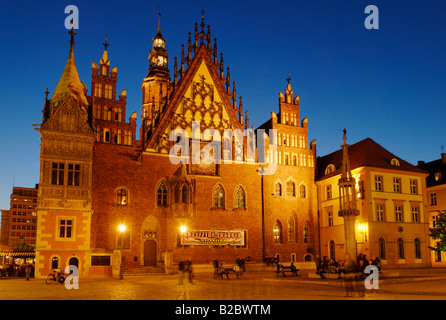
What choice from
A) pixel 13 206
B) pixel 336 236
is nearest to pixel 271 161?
pixel 336 236

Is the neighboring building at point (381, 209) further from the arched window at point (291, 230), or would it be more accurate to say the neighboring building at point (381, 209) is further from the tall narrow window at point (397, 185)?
the arched window at point (291, 230)

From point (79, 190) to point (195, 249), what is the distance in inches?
456

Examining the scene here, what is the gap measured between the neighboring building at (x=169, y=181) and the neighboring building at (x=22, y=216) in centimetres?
12782

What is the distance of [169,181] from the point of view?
41781mm

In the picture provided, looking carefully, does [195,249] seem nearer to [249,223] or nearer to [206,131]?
[249,223]

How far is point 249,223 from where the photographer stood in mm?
44688

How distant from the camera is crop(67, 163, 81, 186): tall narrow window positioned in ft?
123

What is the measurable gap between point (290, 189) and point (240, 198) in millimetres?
5762

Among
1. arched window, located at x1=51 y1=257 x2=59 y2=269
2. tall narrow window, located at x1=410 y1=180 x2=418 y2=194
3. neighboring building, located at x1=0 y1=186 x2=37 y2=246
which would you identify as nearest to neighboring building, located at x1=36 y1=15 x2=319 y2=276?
arched window, located at x1=51 y1=257 x2=59 y2=269

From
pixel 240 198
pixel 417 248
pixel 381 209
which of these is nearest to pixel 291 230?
pixel 240 198

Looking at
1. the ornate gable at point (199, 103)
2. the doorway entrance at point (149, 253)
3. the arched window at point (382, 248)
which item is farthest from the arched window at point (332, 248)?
the doorway entrance at point (149, 253)

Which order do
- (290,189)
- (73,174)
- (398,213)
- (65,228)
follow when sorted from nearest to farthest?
(65,228) → (73,174) → (398,213) → (290,189)

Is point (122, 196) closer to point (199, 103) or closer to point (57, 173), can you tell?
point (57, 173)

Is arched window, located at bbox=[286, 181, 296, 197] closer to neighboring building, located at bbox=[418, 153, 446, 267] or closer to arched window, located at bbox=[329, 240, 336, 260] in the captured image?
arched window, located at bbox=[329, 240, 336, 260]
